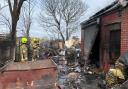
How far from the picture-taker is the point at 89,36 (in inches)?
788

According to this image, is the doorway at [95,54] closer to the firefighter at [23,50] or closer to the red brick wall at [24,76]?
the firefighter at [23,50]

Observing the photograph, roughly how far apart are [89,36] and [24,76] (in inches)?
384

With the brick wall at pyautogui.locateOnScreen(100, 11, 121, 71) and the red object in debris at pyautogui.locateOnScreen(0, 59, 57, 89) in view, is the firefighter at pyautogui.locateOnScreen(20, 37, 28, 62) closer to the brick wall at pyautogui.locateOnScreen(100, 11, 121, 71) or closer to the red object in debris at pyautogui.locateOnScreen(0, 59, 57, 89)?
the red object in debris at pyautogui.locateOnScreen(0, 59, 57, 89)

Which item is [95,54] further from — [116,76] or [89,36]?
[116,76]

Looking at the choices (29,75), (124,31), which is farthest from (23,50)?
(124,31)

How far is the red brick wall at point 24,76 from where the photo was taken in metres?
10.4

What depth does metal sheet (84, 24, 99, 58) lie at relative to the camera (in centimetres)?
1808

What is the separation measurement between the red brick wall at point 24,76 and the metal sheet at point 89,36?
7079 millimetres

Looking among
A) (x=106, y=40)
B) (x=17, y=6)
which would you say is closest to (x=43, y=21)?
(x=17, y=6)

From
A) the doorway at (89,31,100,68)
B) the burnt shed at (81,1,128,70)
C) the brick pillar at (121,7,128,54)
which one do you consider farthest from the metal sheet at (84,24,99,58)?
the brick pillar at (121,7,128,54)

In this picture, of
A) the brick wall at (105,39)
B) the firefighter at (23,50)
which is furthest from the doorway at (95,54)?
the firefighter at (23,50)

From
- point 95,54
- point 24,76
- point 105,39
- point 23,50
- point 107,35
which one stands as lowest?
point 24,76

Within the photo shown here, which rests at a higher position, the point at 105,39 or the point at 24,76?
the point at 105,39

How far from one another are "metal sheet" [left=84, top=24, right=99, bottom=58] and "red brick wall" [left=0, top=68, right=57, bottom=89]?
7.08m
